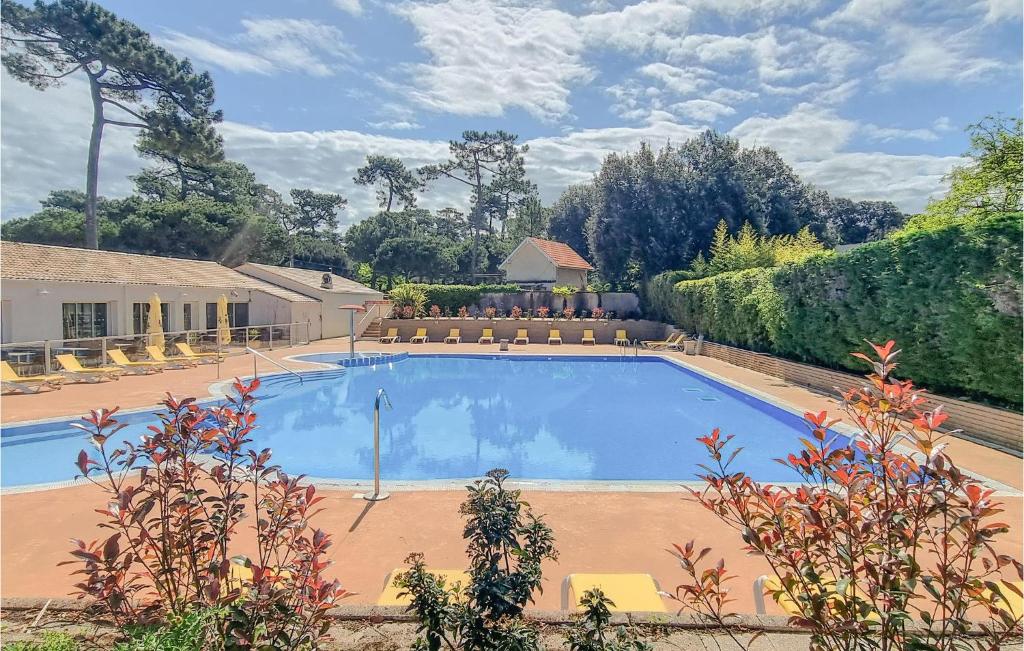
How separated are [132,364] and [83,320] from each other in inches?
199

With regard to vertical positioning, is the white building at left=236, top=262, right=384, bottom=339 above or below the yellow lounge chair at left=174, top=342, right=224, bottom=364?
above

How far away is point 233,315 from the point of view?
26250 millimetres

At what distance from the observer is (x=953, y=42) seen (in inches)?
455

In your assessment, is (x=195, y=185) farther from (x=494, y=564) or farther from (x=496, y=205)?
(x=494, y=564)

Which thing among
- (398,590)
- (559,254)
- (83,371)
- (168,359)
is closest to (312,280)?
(168,359)

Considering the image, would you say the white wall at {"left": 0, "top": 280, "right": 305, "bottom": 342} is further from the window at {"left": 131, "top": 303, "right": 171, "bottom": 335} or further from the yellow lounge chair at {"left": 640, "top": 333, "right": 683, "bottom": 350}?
the yellow lounge chair at {"left": 640, "top": 333, "right": 683, "bottom": 350}

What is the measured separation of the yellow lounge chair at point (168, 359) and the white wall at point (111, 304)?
11.5 feet

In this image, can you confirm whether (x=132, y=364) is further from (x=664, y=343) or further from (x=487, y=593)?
(x=664, y=343)

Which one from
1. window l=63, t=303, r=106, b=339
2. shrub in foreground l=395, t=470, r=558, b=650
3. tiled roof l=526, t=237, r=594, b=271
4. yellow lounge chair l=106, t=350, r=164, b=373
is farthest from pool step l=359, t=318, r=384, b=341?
shrub in foreground l=395, t=470, r=558, b=650

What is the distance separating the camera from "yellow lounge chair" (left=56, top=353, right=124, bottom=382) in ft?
47.8

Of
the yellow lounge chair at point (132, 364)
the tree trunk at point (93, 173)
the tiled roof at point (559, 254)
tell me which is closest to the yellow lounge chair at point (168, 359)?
the yellow lounge chair at point (132, 364)

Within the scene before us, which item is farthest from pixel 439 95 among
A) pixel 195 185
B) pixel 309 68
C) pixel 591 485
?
pixel 195 185

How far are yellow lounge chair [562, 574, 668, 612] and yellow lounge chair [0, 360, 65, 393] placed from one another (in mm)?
15987

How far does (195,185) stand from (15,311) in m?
36.4
